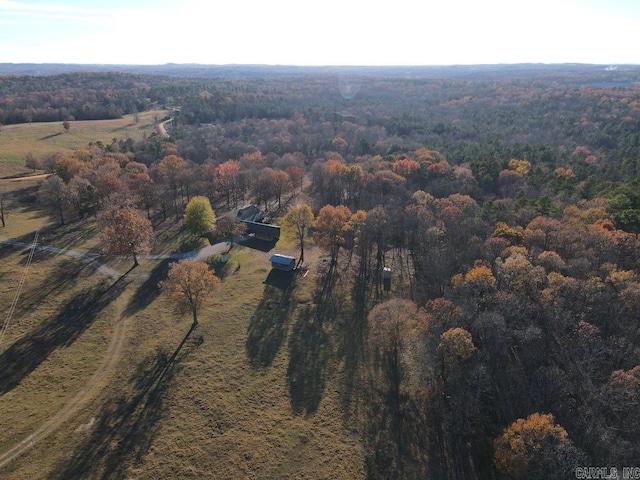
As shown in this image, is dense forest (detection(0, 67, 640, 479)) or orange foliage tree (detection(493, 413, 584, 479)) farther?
dense forest (detection(0, 67, 640, 479))

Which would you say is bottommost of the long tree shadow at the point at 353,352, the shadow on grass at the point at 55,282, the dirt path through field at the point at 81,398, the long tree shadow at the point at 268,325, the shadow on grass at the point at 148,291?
the long tree shadow at the point at 353,352

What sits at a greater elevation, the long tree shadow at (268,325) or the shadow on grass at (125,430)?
the shadow on grass at (125,430)

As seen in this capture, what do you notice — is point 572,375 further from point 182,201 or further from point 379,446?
point 182,201

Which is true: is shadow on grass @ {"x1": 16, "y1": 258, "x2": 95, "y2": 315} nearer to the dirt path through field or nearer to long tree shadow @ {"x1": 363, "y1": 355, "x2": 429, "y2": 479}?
the dirt path through field

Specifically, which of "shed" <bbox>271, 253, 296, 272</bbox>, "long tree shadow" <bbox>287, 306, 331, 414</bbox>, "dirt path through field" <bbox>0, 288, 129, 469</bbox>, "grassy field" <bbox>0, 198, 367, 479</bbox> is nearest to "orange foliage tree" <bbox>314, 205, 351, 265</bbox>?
"shed" <bbox>271, 253, 296, 272</bbox>

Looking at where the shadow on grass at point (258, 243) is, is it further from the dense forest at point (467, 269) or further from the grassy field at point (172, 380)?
the dense forest at point (467, 269)

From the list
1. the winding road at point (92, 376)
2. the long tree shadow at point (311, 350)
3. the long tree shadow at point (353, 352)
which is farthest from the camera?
the long tree shadow at point (311, 350)

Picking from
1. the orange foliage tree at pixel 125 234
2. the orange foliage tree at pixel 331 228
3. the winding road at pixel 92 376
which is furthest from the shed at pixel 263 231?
the orange foliage tree at pixel 125 234
